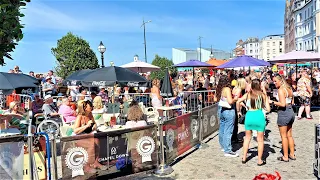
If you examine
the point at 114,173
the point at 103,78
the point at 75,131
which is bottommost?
the point at 114,173

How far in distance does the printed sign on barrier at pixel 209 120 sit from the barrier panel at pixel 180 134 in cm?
58

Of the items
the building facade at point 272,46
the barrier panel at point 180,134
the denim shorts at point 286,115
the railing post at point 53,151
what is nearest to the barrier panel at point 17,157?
the railing post at point 53,151

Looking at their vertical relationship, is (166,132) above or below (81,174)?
above

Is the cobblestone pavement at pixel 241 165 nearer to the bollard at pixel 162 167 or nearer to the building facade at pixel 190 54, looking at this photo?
the bollard at pixel 162 167

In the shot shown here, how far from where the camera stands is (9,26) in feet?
13.9

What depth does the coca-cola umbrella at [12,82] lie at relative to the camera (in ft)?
28.2

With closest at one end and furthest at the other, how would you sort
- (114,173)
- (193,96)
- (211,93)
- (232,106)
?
(114,173) → (232,106) → (193,96) → (211,93)

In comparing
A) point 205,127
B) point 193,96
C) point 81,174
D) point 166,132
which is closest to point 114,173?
point 81,174

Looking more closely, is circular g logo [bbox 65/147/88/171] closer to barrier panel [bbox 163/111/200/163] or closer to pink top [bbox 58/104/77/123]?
barrier panel [bbox 163/111/200/163]

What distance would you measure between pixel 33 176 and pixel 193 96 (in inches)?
332

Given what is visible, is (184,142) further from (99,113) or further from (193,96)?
(193,96)

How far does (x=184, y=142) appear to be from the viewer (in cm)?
703

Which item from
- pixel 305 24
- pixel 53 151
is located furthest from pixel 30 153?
A: pixel 305 24

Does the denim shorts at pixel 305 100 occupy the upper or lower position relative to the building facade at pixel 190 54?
lower
